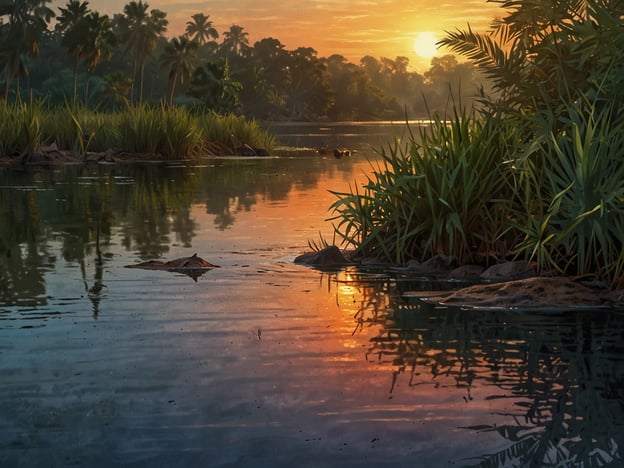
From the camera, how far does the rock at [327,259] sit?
1277cm

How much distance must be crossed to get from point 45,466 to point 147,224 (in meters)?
12.3

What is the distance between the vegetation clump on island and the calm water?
1.06 metres

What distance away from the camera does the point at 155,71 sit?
12938 centimetres

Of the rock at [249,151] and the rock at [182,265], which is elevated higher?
the rock at [182,265]

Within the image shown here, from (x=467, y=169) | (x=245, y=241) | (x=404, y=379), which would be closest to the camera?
(x=404, y=379)

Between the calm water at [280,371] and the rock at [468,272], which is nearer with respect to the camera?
the calm water at [280,371]

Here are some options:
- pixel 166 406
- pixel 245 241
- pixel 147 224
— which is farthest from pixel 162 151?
pixel 166 406

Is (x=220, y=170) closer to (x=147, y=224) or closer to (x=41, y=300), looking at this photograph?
(x=147, y=224)

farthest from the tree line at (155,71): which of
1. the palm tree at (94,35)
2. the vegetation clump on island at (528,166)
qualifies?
the vegetation clump on island at (528,166)

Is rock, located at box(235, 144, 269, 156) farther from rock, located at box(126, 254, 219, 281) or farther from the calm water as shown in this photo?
rock, located at box(126, 254, 219, 281)

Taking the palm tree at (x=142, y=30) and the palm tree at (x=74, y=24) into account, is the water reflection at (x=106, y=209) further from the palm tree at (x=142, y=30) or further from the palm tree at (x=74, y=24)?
the palm tree at (x=142, y=30)

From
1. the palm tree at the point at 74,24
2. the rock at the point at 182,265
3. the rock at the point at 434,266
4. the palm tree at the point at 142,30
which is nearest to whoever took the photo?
the rock at the point at 182,265

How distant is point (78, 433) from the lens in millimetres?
5637

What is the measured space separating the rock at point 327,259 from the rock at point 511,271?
1.84 metres
